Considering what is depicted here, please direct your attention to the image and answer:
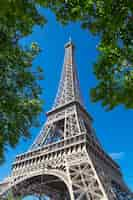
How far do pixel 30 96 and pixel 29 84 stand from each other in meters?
0.58

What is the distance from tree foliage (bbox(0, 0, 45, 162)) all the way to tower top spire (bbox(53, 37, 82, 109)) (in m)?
29.1

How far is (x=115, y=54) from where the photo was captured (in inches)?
254

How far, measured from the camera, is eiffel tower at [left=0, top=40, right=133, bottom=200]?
22938 mm

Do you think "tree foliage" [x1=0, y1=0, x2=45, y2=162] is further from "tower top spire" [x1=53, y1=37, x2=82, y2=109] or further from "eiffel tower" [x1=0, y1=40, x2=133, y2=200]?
"tower top spire" [x1=53, y1=37, x2=82, y2=109]

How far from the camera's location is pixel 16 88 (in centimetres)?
936

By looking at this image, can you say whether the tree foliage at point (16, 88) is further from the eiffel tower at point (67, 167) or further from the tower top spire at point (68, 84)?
the tower top spire at point (68, 84)

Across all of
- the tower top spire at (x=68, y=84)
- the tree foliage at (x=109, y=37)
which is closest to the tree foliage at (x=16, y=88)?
the tree foliage at (x=109, y=37)

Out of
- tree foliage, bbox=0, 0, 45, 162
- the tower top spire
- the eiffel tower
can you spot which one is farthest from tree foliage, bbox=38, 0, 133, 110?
the tower top spire

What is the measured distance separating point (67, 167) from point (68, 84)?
23.3 m

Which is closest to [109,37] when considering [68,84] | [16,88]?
[16,88]

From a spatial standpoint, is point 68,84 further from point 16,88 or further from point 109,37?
point 109,37

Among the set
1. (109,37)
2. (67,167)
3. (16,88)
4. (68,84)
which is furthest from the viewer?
(68,84)

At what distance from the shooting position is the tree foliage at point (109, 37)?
535 centimetres

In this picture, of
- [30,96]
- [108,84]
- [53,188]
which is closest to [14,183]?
[53,188]
